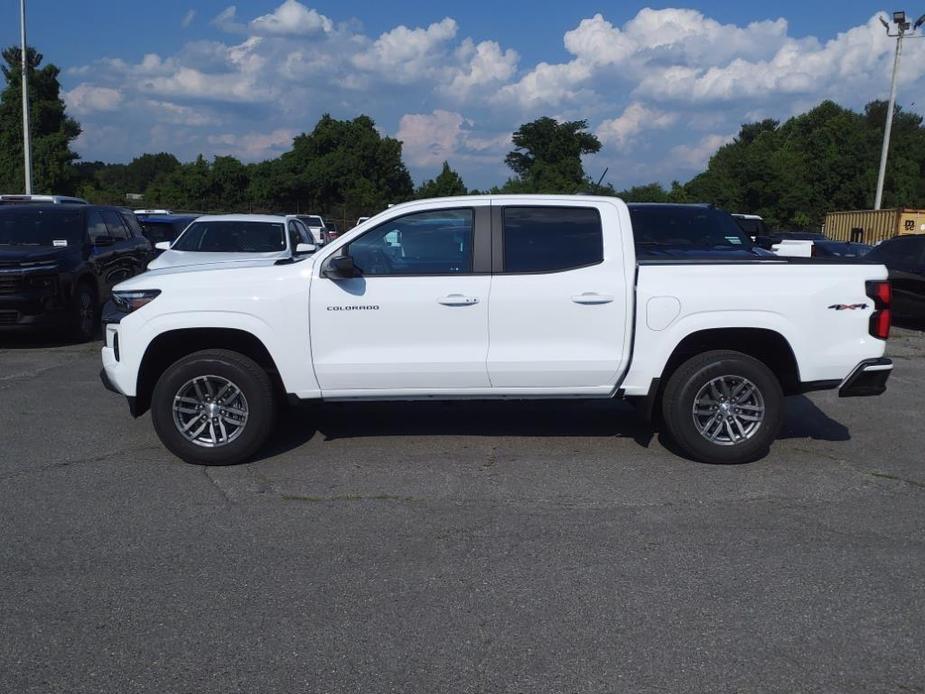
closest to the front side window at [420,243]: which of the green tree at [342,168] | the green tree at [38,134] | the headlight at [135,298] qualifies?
the headlight at [135,298]

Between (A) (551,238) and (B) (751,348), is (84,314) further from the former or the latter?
(B) (751,348)

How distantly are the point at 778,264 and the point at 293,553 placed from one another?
3.86 meters

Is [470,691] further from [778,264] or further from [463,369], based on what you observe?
[778,264]

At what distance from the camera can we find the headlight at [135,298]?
251 inches

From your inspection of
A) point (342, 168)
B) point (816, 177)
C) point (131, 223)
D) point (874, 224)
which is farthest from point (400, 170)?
point (131, 223)

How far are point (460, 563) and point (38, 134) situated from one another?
162 feet

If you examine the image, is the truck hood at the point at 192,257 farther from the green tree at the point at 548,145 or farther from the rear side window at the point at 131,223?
the green tree at the point at 548,145

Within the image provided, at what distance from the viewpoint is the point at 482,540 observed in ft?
16.8


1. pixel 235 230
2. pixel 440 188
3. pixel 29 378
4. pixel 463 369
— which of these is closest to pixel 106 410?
pixel 29 378

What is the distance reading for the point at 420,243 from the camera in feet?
21.4

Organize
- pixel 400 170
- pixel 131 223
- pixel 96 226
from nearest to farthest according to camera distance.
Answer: pixel 96 226, pixel 131 223, pixel 400 170

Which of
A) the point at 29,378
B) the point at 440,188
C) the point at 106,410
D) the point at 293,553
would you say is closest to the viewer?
the point at 293,553

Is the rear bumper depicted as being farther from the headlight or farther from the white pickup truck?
the headlight

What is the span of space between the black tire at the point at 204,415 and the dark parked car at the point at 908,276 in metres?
10.9
